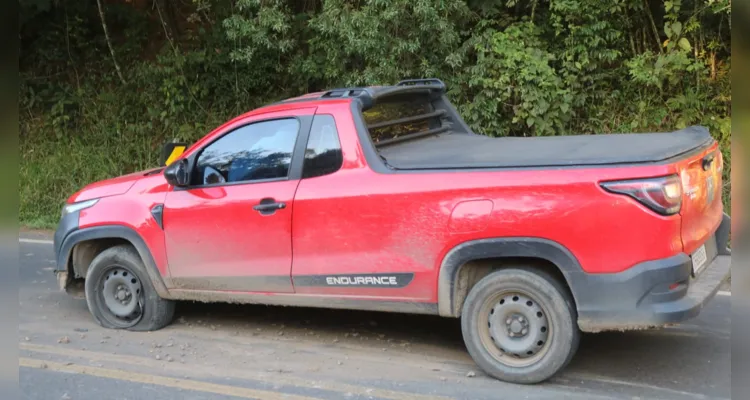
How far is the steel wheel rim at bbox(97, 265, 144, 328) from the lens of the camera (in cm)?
626

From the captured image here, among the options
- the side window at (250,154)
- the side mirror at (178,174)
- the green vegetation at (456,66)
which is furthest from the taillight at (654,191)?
the green vegetation at (456,66)

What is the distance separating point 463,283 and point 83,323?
3.44 meters

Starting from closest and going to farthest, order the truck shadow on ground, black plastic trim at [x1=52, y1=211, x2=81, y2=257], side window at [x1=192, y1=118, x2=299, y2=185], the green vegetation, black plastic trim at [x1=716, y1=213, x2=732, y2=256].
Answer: the truck shadow on ground, black plastic trim at [x1=716, y1=213, x2=732, y2=256], side window at [x1=192, y1=118, x2=299, y2=185], black plastic trim at [x1=52, y1=211, x2=81, y2=257], the green vegetation

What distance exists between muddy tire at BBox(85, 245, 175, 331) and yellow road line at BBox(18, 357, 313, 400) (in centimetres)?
83

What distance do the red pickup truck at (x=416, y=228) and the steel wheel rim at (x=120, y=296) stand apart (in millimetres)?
12

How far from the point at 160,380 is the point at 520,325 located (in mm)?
2418

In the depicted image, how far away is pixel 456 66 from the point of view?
35.1ft

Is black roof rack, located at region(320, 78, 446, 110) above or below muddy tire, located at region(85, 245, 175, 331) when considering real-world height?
above

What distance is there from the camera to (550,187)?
15.1ft

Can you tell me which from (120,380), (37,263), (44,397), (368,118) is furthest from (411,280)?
(37,263)

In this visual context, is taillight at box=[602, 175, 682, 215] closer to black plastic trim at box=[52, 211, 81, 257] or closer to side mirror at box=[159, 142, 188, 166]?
side mirror at box=[159, 142, 188, 166]

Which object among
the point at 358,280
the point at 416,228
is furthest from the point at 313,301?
the point at 416,228

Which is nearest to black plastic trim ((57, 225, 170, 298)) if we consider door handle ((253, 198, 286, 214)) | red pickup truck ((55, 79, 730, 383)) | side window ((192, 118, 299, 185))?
red pickup truck ((55, 79, 730, 383))

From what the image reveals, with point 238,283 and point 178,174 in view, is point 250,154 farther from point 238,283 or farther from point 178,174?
point 238,283
